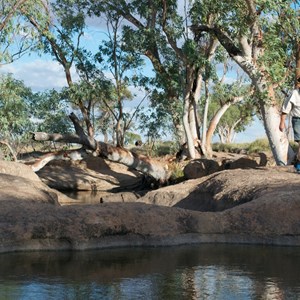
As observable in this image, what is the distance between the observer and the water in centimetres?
560

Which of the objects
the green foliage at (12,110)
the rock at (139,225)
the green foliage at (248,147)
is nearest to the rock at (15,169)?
the green foliage at (12,110)

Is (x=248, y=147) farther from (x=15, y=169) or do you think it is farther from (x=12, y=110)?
(x=15, y=169)

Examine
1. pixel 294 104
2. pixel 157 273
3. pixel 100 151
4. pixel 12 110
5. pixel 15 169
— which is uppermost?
pixel 12 110

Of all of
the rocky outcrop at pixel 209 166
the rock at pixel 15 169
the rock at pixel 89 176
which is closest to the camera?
the rock at pixel 15 169

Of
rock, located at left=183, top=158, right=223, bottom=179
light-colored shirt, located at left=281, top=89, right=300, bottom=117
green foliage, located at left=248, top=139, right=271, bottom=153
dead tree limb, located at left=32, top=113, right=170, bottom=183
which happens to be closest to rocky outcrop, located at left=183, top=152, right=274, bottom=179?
rock, located at left=183, top=158, right=223, bottom=179

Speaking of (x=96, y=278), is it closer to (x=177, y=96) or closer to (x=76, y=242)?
(x=76, y=242)

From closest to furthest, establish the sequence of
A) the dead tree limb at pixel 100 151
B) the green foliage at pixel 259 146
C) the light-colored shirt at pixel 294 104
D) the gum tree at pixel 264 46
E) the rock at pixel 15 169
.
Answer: the light-colored shirt at pixel 294 104 → the gum tree at pixel 264 46 → the rock at pixel 15 169 → the dead tree limb at pixel 100 151 → the green foliage at pixel 259 146

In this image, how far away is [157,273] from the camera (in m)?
6.55

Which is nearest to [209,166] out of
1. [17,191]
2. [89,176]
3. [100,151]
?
[100,151]

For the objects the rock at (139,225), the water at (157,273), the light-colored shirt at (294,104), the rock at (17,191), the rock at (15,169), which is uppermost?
the light-colored shirt at (294,104)

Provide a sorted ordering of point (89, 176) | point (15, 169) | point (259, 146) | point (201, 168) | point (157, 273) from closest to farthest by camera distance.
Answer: point (157, 273)
point (15, 169)
point (201, 168)
point (89, 176)
point (259, 146)

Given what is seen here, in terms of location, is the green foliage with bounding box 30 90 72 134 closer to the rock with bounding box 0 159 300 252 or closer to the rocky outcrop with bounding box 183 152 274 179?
the rocky outcrop with bounding box 183 152 274 179

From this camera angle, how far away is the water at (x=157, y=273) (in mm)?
5598

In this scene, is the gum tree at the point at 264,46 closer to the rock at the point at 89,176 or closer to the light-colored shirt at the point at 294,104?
the light-colored shirt at the point at 294,104
